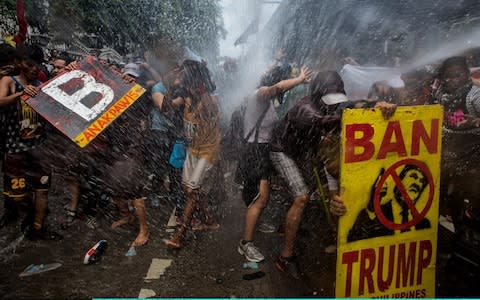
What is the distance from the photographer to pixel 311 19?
39.6 feet

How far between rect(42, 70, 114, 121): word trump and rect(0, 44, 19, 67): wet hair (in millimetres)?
463

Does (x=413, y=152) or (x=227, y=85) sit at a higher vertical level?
(x=227, y=85)

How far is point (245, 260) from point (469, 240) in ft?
6.54

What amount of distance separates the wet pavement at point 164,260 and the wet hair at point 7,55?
1903 millimetres

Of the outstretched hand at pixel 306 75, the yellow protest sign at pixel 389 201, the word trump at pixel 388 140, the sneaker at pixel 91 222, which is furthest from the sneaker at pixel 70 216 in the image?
the word trump at pixel 388 140

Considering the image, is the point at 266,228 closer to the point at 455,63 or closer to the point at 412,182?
the point at 412,182

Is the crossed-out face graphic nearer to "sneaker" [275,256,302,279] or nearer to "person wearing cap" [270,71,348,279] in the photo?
"person wearing cap" [270,71,348,279]

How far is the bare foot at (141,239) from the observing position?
3979mm

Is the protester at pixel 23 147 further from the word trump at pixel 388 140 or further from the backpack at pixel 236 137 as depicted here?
the word trump at pixel 388 140

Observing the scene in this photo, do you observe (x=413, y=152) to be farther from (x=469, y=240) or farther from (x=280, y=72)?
(x=280, y=72)

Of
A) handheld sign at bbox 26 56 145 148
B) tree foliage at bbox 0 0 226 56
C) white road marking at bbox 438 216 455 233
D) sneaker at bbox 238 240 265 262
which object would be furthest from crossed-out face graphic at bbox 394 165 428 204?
tree foliage at bbox 0 0 226 56

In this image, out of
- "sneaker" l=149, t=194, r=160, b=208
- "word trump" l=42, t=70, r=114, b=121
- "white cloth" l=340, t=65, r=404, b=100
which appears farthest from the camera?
"white cloth" l=340, t=65, r=404, b=100

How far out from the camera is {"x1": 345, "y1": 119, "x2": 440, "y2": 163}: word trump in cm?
227

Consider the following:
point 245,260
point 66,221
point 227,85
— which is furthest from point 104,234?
point 227,85
